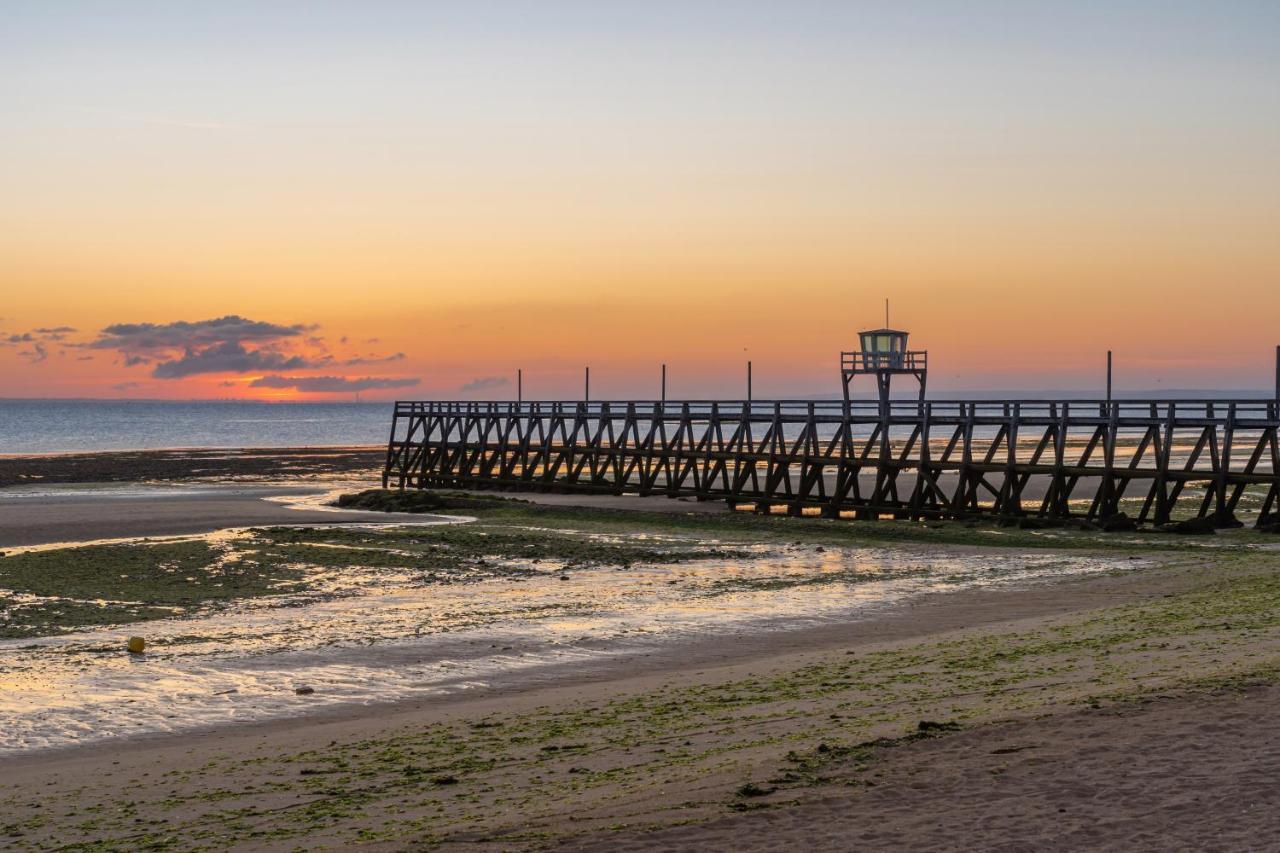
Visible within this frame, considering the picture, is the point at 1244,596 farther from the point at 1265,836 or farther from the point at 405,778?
the point at 405,778

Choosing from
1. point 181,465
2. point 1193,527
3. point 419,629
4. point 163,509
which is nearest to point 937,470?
point 1193,527

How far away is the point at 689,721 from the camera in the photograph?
31.2 feet

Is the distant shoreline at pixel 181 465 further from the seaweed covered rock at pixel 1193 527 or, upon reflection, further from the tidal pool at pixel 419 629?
the seaweed covered rock at pixel 1193 527

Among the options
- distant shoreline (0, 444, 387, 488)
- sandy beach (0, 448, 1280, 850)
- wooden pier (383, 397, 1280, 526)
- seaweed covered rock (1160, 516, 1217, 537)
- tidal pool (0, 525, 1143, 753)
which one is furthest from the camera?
distant shoreline (0, 444, 387, 488)

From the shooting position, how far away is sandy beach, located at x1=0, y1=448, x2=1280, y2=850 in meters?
6.82

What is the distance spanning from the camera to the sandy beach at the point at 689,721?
6.82m

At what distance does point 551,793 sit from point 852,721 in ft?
8.11

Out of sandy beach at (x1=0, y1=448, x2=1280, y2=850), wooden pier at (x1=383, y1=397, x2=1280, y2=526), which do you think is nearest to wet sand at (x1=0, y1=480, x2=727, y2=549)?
wooden pier at (x1=383, y1=397, x2=1280, y2=526)

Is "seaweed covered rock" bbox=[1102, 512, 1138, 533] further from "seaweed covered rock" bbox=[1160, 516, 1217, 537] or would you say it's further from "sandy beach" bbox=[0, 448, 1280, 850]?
"sandy beach" bbox=[0, 448, 1280, 850]

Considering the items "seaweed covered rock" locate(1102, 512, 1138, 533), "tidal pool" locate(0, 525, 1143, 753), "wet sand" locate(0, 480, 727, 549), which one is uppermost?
"seaweed covered rock" locate(1102, 512, 1138, 533)

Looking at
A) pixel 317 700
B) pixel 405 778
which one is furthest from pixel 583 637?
pixel 405 778

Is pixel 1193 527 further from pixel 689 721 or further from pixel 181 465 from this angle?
pixel 181 465

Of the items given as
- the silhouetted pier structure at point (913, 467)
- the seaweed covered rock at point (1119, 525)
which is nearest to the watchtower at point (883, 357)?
the silhouetted pier structure at point (913, 467)

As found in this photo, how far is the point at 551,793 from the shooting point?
7.58 m
